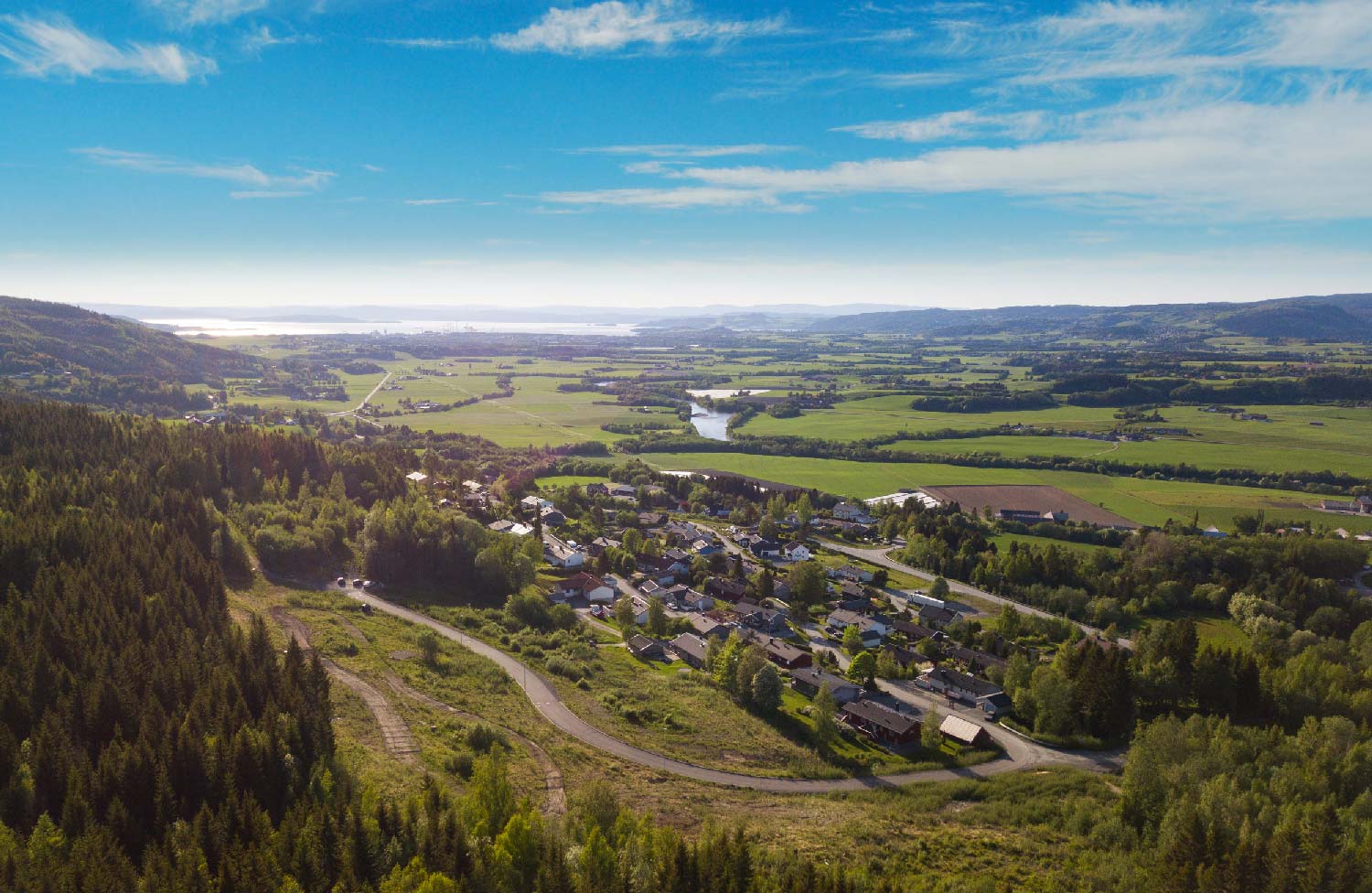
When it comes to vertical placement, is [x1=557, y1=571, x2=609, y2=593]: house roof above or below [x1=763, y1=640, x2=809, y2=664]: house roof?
above

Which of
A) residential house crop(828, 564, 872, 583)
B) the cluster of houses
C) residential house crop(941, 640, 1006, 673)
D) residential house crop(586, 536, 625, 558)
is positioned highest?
the cluster of houses

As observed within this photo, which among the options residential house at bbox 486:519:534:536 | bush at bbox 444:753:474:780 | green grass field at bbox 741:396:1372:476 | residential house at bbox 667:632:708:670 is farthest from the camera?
green grass field at bbox 741:396:1372:476

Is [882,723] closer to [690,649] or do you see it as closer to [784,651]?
[784,651]

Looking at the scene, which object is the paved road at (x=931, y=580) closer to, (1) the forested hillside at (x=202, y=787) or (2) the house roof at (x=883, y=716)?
(2) the house roof at (x=883, y=716)

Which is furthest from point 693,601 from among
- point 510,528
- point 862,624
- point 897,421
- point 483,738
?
point 897,421

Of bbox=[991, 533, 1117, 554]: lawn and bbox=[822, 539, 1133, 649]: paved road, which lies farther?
bbox=[991, 533, 1117, 554]: lawn

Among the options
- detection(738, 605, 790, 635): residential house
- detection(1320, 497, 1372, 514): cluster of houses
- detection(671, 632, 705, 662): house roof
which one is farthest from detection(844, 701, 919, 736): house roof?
detection(1320, 497, 1372, 514): cluster of houses

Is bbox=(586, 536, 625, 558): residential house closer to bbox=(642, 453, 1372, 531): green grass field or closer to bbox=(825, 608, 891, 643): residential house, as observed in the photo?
bbox=(825, 608, 891, 643): residential house

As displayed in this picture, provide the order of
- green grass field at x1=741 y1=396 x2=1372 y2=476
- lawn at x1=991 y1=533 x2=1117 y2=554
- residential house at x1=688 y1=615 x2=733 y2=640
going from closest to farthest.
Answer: residential house at x1=688 y1=615 x2=733 y2=640 → lawn at x1=991 y1=533 x2=1117 y2=554 → green grass field at x1=741 y1=396 x2=1372 y2=476
